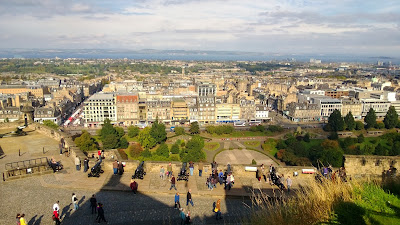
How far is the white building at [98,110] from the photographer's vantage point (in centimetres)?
7851

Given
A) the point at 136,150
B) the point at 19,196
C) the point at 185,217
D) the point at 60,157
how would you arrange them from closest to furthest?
the point at 185,217, the point at 19,196, the point at 60,157, the point at 136,150

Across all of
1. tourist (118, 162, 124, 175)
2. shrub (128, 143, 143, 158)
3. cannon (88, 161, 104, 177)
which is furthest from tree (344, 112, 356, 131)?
cannon (88, 161, 104, 177)

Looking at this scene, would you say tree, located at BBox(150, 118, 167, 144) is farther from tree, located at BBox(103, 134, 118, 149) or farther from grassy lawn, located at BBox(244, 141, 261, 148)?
grassy lawn, located at BBox(244, 141, 261, 148)

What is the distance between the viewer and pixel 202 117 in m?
80.7

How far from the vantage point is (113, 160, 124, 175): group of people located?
1427 cm

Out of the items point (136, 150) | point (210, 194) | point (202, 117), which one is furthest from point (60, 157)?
point (202, 117)

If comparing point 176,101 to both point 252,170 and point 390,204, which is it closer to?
point 252,170

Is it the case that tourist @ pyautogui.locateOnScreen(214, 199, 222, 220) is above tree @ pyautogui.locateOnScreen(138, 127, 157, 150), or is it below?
above

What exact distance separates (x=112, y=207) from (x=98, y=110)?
71.5 meters

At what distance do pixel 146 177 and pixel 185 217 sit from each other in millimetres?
4237

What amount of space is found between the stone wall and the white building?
70849 mm

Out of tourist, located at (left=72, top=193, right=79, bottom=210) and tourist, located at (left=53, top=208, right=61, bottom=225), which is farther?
tourist, located at (left=72, top=193, right=79, bottom=210)

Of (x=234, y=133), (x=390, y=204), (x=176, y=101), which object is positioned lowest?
(x=234, y=133)

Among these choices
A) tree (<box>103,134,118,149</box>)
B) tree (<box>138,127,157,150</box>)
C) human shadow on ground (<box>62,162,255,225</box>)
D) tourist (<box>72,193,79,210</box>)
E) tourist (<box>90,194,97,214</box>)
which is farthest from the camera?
tree (<box>138,127,157,150</box>)
